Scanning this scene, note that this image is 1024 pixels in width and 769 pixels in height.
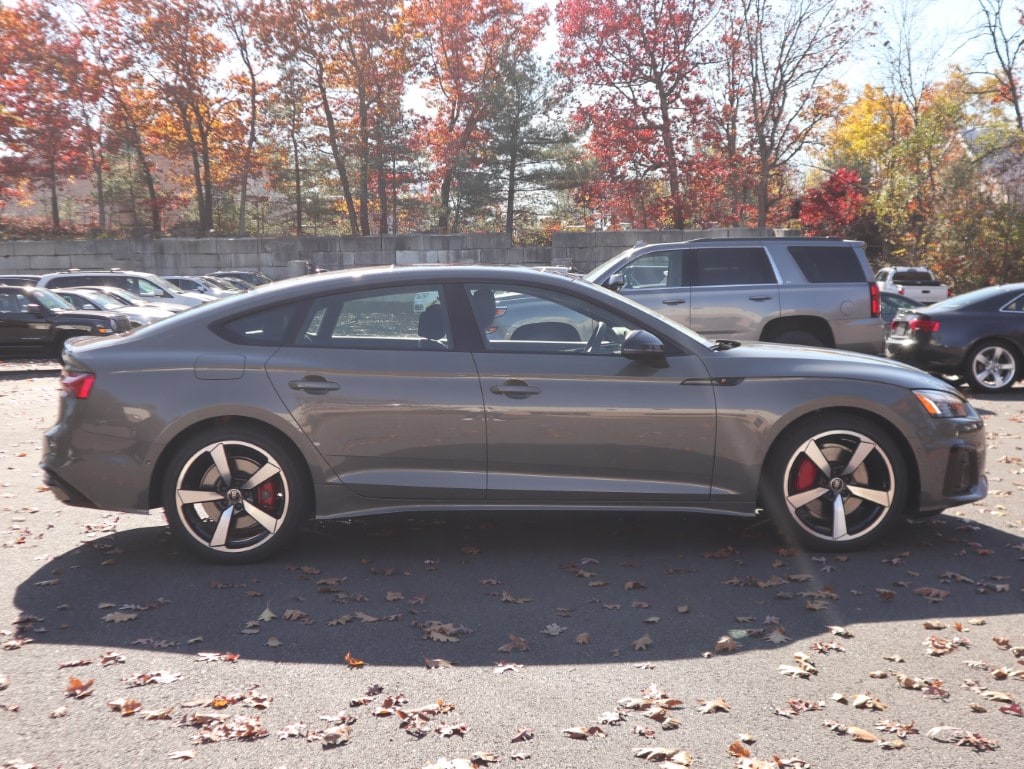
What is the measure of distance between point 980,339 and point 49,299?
16172mm

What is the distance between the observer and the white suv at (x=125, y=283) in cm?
2141

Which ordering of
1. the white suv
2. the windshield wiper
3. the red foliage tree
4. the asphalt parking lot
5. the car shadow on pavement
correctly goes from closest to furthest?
the asphalt parking lot
the car shadow on pavement
the windshield wiper
the white suv
the red foliage tree

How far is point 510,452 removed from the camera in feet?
17.3

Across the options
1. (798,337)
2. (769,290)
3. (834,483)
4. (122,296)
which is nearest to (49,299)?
(122,296)

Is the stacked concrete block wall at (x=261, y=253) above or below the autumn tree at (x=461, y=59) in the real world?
below

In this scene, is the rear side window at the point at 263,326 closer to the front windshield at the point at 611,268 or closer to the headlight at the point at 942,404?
the headlight at the point at 942,404

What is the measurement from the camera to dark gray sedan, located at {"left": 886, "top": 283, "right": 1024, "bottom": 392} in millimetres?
12555

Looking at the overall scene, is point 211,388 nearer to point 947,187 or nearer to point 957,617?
point 957,617

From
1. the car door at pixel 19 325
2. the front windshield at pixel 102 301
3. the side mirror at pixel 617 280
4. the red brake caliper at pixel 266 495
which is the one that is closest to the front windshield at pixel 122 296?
the front windshield at pixel 102 301

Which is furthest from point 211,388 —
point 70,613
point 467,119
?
point 467,119

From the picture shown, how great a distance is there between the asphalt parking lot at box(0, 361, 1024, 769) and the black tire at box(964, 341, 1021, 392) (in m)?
7.00

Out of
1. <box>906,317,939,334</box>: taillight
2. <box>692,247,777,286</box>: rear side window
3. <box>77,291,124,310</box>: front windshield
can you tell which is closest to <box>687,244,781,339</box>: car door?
<box>692,247,777,286</box>: rear side window

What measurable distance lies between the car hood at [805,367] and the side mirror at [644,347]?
1.02 feet

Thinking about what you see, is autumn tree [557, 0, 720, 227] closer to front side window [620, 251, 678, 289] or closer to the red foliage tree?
the red foliage tree
